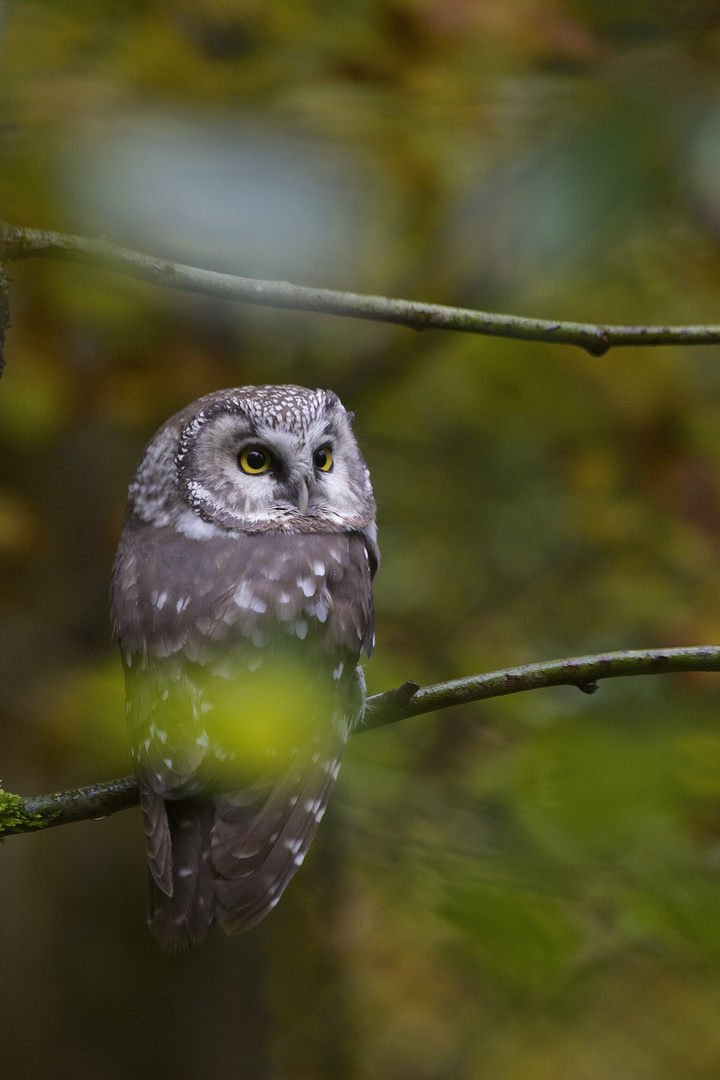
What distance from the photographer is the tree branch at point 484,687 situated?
198cm

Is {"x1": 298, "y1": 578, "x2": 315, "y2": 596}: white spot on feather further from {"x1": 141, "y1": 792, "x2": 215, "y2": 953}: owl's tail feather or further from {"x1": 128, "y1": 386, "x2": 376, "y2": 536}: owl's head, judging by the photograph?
{"x1": 141, "y1": 792, "x2": 215, "y2": 953}: owl's tail feather

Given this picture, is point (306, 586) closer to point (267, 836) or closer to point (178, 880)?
point (267, 836)

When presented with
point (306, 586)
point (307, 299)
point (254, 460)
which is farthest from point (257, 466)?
point (307, 299)

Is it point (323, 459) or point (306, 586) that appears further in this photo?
point (323, 459)

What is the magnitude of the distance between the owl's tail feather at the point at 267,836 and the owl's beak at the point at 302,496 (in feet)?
2.33

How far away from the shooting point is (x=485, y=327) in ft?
6.92

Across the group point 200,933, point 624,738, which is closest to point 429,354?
point 624,738

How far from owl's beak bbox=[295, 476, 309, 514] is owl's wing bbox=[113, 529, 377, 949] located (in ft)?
0.62

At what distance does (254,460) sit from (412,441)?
2624 mm

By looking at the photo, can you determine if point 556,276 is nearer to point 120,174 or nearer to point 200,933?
point 120,174

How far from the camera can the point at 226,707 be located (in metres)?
2.08

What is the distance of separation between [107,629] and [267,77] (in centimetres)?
231

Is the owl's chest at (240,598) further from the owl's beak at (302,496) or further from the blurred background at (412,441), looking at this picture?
the blurred background at (412,441)

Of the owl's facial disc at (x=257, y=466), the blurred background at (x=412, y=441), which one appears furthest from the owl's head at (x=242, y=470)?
the blurred background at (x=412, y=441)
